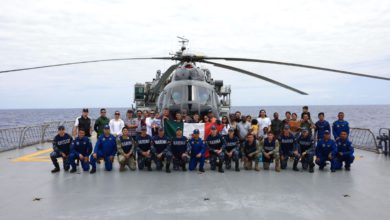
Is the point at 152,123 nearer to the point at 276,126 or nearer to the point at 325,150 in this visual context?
the point at 276,126

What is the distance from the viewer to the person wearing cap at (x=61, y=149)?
8664mm

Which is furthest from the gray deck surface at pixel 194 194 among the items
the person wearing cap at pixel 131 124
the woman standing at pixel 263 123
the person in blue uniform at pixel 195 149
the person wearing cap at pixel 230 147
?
the woman standing at pixel 263 123

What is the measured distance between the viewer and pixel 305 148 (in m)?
9.23

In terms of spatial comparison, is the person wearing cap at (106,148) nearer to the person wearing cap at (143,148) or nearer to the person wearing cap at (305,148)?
the person wearing cap at (143,148)

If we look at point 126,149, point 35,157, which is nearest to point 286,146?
point 126,149

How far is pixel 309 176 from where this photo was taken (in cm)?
820

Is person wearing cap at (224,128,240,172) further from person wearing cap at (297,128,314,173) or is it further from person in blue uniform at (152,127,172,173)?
person wearing cap at (297,128,314,173)

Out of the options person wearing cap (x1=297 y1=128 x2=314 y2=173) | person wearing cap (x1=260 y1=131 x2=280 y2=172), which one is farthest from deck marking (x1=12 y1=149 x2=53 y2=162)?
person wearing cap (x1=297 y1=128 x2=314 y2=173)

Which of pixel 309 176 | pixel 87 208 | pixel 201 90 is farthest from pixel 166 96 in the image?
pixel 87 208

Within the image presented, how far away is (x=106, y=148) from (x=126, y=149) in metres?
0.54

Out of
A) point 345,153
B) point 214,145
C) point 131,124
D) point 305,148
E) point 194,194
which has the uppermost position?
point 131,124

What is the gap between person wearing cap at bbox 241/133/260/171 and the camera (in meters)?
9.00

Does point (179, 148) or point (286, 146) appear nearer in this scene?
point (179, 148)

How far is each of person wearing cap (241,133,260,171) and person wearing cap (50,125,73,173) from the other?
4.91 meters
